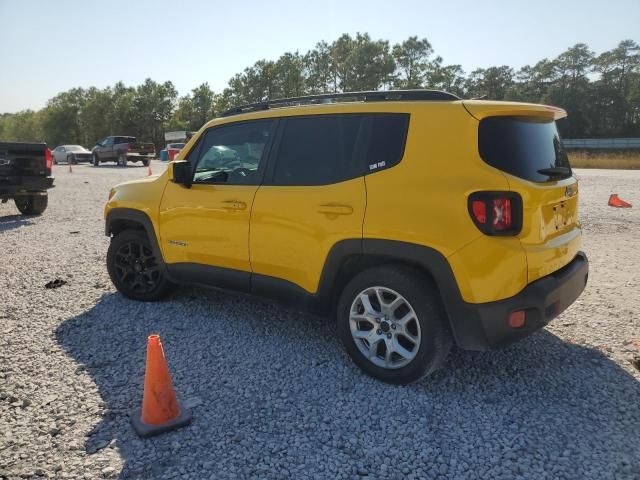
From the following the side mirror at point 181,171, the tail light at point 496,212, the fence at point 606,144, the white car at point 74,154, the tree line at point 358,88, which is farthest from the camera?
the tree line at point 358,88

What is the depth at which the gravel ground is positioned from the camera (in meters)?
2.50

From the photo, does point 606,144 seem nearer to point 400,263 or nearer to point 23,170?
point 23,170

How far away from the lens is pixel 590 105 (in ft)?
254

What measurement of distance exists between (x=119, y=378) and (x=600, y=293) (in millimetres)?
4697

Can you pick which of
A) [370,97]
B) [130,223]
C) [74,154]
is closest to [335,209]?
[370,97]

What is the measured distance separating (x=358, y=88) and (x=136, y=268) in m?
85.9

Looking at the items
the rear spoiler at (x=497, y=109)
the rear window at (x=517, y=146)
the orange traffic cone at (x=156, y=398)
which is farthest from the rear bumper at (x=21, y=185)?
the rear window at (x=517, y=146)

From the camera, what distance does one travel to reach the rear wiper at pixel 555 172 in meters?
3.12

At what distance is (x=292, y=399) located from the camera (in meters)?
3.12

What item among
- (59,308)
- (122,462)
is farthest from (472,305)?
(59,308)

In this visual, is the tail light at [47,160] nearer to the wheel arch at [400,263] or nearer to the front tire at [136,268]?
the front tire at [136,268]

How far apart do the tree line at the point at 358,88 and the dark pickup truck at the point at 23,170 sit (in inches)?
2599

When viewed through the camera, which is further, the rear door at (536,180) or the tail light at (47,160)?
the tail light at (47,160)

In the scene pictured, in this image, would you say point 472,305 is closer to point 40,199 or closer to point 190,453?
point 190,453
